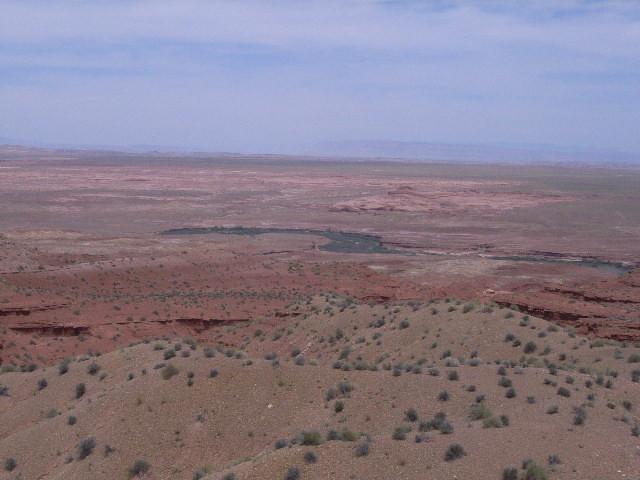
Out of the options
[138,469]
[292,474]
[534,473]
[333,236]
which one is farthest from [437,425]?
[333,236]

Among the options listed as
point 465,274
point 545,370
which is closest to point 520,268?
point 465,274

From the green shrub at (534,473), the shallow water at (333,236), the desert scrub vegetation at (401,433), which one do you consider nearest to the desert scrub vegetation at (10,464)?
the desert scrub vegetation at (401,433)

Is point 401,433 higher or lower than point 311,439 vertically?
higher

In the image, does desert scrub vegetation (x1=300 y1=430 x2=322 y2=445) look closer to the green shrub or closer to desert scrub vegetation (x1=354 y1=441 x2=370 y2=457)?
desert scrub vegetation (x1=354 y1=441 x2=370 y2=457)

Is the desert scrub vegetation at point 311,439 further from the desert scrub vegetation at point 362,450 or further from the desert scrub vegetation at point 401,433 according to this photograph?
the desert scrub vegetation at point 401,433

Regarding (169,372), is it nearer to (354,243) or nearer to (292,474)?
(292,474)

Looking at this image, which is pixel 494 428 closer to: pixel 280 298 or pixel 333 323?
pixel 333 323

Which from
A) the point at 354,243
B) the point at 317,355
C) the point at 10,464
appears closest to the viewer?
the point at 10,464

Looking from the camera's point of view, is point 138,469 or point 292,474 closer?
point 292,474

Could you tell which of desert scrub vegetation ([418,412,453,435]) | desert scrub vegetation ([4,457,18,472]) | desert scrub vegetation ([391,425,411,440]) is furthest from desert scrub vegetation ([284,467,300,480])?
desert scrub vegetation ([4,457,18,472])
